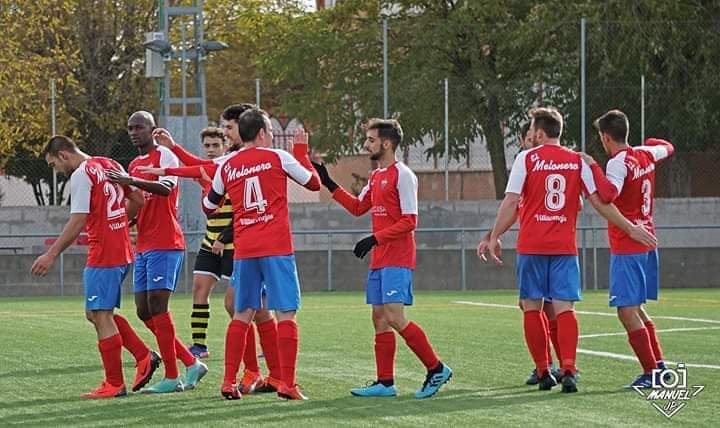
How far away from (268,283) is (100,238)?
1346 mm

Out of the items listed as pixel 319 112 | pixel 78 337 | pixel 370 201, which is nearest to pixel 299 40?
pixel 319 112

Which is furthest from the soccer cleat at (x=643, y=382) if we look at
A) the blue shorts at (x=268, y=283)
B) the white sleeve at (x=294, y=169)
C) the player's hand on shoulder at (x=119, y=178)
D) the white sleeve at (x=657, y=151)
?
the player's hand on shoulder at (x=119, y=178)

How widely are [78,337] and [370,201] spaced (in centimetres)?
636

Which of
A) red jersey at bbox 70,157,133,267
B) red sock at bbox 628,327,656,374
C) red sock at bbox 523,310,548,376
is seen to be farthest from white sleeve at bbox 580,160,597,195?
red jersey at bbox 70,157,133,267

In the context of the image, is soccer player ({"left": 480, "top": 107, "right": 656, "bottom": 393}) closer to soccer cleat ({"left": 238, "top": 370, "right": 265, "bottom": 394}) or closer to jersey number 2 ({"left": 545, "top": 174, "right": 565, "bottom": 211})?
jersey number 2 ({"left": 545, "top": 174, "right": 565, "bottom": 211})

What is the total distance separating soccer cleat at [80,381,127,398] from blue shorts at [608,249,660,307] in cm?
348

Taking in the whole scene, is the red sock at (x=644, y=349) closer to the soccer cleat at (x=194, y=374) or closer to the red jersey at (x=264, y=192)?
the red jersey at (x=264, y=192)

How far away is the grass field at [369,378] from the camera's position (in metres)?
9.55

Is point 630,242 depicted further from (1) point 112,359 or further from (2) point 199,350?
(2) point 199,350

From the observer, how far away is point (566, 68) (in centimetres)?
3253

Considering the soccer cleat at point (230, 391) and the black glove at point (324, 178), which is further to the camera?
the black glove at point (324, 178)

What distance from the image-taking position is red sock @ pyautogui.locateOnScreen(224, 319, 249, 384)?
10.6 meters

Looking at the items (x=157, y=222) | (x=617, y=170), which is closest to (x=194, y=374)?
(x=157, y=222)

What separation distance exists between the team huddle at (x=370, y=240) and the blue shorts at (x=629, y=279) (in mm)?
10
